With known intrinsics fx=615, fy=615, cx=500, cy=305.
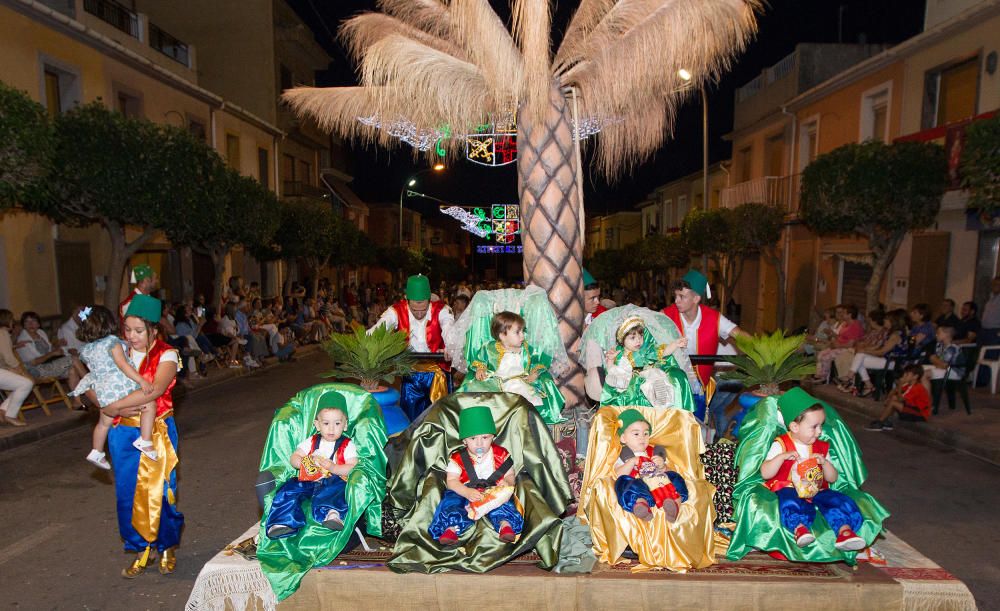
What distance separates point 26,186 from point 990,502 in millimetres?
12673

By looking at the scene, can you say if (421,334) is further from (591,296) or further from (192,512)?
(192,512)

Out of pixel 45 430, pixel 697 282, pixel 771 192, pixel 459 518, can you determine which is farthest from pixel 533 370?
pixel 771 192

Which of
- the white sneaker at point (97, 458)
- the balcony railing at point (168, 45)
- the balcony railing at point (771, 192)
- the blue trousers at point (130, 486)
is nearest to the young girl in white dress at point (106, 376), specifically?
the white sneaker at point (97, 458)

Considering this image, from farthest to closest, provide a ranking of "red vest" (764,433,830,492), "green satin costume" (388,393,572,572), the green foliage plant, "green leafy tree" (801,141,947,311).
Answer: "green leafy tree" (801,141,947,311) → the green foliage plant → "red vest" (764,433,830,492) → "green satin costume" (388,393,572,572)

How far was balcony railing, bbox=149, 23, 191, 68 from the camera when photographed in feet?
64.2

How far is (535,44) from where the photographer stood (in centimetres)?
460

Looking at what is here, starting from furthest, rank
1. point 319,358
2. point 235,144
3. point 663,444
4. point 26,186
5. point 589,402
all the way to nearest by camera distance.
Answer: point 235,144, point 319,358, point 26,186, point 589,402, point 663,444

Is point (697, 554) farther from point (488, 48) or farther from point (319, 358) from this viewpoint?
point (319, 358)

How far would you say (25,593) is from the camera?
14.2 ft

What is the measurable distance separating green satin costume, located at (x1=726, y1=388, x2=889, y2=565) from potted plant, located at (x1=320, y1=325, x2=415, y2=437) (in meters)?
2.52

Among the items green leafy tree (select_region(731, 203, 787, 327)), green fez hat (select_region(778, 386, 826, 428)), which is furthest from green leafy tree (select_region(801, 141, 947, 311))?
green fez hat (select_region(778, 386, 826, 428))

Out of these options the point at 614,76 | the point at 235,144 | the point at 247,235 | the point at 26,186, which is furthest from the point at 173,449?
the point at 235,144

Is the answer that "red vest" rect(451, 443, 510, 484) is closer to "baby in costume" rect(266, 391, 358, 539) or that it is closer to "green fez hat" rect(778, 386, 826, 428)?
"baby in costume" rect(266, 391, 358, 539)

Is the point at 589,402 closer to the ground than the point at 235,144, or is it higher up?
closer to the ground
